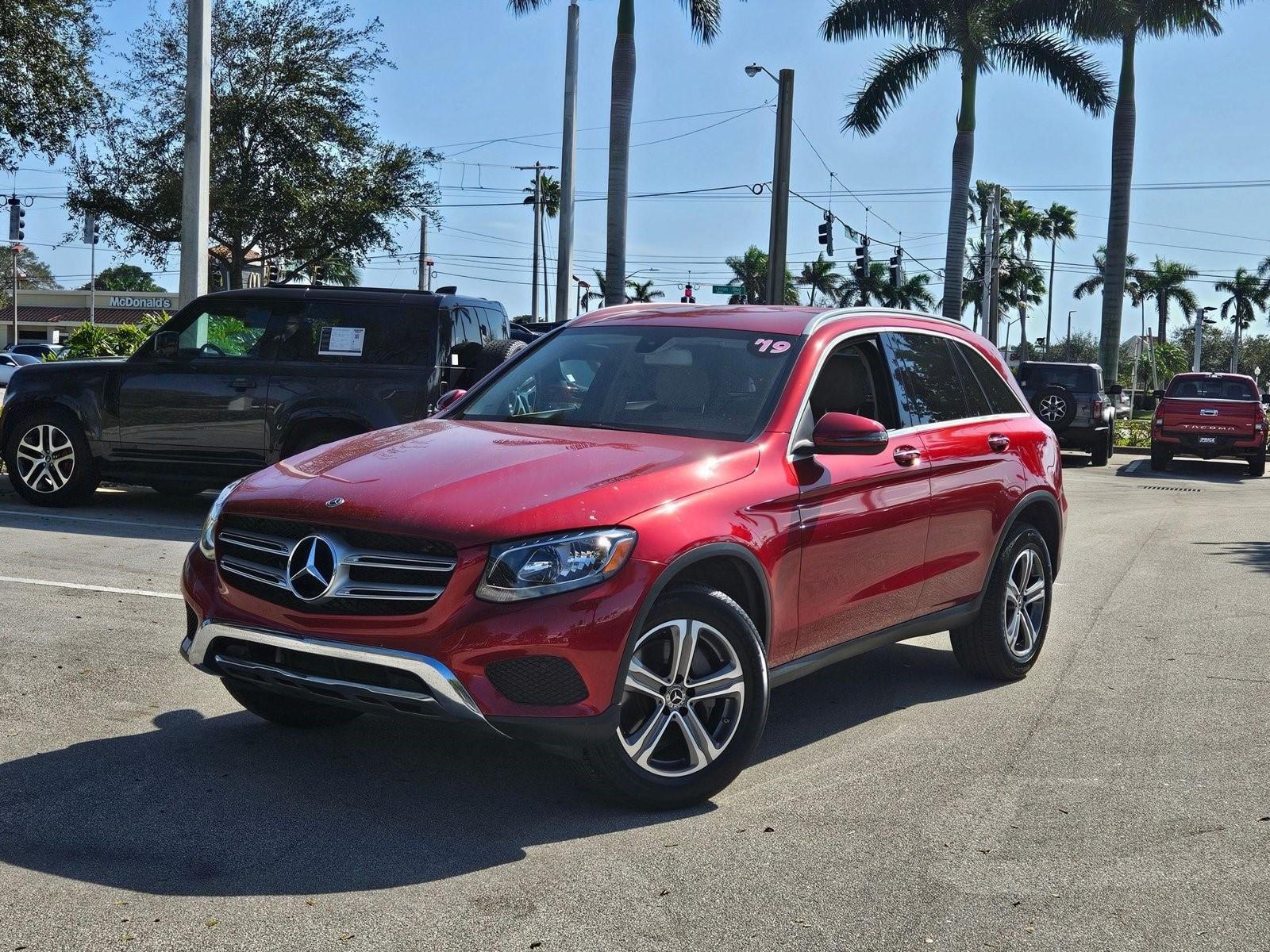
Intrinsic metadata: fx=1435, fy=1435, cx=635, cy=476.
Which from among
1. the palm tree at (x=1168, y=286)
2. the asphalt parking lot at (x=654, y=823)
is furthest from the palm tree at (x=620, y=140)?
the palm tree at (x=1168, y=286)

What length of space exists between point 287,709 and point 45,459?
25.0ft

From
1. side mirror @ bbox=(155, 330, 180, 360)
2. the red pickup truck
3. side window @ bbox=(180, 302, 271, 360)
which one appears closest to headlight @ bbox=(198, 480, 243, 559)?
side window @ bbox=(180, 302, 271, 360)

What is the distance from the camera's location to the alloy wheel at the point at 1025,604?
6.95m

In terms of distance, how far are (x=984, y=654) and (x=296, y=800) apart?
3.48 m

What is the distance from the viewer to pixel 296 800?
478 centimetres

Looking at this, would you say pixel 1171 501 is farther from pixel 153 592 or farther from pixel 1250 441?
pixel 153 592

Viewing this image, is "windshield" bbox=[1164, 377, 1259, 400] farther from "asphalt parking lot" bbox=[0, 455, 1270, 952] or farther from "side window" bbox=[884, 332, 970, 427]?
"side window" bbox=[884, 332, 970, 427]

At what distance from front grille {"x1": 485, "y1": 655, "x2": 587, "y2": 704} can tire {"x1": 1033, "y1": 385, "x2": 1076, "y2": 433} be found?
21920mm

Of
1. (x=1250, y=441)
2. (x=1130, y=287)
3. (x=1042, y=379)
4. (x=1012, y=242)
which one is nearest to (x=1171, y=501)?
(x=1250, y=441)

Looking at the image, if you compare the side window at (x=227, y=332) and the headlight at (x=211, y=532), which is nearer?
the headlight at (x=211, y=532)

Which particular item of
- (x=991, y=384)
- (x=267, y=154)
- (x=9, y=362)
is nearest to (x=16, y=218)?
(x=9, y=362)

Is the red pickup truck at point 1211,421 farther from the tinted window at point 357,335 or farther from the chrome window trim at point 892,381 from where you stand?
the chrome window trim at point 892,381

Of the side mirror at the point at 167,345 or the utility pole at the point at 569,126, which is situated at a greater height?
the utility pole at the point at 569,126

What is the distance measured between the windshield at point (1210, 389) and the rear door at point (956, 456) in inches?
770
